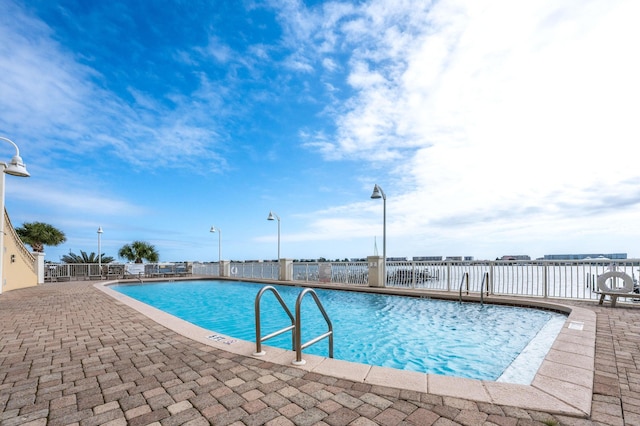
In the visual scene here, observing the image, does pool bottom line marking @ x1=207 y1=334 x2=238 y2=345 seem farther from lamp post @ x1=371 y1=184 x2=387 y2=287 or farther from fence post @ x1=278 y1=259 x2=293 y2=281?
fence post @ x1=278 y1=259 x2=293 y2=281

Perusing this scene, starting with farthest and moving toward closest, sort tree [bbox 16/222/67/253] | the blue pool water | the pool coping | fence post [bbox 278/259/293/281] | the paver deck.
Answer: tree [bbox 16/222/67/253], fence post [bbox 278/259/293/281], the blue pool water, the pool coping, the paver deck

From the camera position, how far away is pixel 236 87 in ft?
36.1

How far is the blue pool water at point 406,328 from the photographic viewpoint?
4.72 meters

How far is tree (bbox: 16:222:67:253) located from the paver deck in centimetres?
2677

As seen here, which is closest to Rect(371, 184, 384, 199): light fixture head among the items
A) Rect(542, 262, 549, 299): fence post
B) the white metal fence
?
the white metal fence

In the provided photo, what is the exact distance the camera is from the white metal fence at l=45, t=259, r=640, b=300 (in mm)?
7559

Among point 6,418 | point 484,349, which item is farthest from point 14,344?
point 484,349

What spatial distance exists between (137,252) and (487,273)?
2658cm

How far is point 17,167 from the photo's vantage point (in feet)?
29.9

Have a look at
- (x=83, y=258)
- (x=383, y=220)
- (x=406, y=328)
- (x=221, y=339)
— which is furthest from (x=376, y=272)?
(x=83, y=258)

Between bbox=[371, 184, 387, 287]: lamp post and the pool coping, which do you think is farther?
bbox=[371, 184, 387, 287]: lamp post

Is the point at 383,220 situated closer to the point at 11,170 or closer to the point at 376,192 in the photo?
the point at 376,192

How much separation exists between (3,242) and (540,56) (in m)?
17.1

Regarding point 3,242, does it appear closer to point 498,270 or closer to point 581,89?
point 498,270
